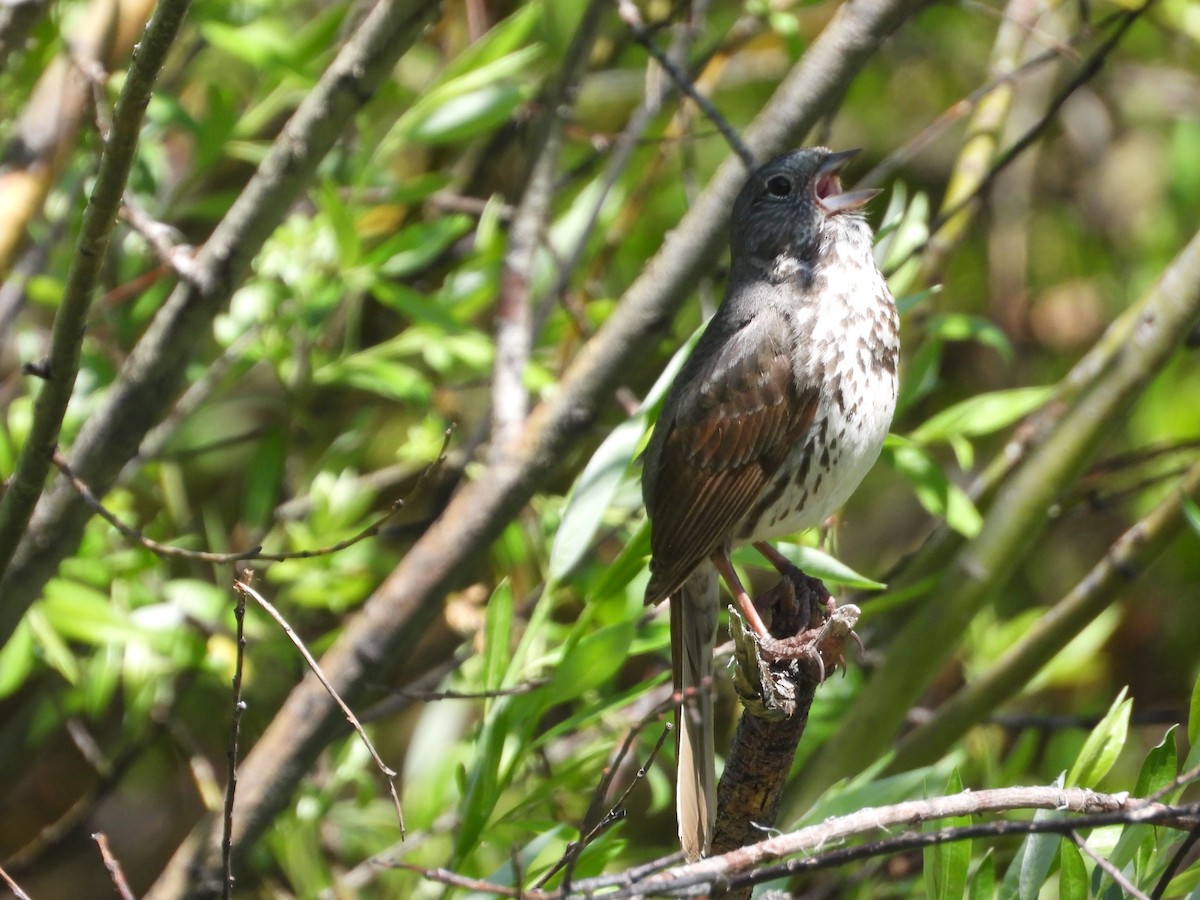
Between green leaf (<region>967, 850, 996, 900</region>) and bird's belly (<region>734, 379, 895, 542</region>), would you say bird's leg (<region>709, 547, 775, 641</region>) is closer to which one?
bird's belly (<region>734, 379, 895, 542</region>)

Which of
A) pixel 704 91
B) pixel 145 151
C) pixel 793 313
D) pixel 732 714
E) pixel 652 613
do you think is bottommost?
pixel 732 714

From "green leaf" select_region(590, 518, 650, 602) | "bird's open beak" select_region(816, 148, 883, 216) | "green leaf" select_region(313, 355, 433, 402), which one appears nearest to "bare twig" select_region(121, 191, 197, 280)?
"green leaf" select_region(313, 355, 433, 402)

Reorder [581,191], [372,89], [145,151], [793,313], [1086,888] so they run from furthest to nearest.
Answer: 1. [581,191]
2. [145,151]
3. [793,313]
4. [372,89]
5. [1086,888]

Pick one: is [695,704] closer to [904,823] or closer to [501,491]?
[501,491]

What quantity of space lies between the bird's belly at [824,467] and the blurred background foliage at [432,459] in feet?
0.65

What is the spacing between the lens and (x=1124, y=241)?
577 centimetres

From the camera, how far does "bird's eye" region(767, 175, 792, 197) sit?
3.42m

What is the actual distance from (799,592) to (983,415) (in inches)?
26.6

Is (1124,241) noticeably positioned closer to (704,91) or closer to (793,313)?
(704,91)

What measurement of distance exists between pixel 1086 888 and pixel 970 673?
1794 millimetres

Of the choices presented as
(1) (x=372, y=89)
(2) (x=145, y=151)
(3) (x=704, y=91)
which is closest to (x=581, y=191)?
(3) (x=704, y=91)

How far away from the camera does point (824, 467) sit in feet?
10.5

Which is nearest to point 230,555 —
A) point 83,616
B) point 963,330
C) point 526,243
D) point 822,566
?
point 83,616

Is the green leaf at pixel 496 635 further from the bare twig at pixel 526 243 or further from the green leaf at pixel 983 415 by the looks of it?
the green leaf at pixel 983 415
